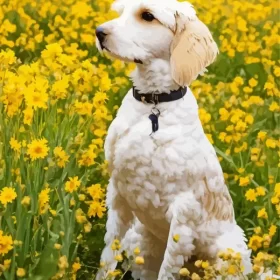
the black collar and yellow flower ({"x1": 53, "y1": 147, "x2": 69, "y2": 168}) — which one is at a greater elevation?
the black collar

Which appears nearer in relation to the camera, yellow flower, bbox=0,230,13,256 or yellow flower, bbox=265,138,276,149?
yellow flower, bbox=0,230,13,256

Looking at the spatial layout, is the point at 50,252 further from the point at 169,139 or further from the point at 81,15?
the point at 81,15

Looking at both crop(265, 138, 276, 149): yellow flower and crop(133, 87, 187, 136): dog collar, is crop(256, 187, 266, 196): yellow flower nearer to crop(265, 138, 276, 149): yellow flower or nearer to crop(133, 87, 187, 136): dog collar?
crop(265, 138, 276, 149): yellow flower

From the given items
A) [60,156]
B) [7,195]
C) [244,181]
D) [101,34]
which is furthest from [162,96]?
[244,181]

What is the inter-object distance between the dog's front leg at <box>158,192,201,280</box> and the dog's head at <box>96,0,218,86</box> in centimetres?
57

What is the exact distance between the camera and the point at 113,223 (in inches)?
157

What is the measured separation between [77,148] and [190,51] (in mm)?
1136

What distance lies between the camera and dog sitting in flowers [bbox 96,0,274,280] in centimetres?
359

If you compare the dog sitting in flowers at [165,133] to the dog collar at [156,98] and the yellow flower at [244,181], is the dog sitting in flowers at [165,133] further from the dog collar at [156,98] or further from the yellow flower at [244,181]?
the yellow flower at [244,181]

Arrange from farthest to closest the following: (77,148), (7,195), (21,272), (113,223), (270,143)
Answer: (270,143) < (77,148) < (113,223) < (7,195) < (21,272)

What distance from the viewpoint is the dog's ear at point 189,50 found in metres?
3.59

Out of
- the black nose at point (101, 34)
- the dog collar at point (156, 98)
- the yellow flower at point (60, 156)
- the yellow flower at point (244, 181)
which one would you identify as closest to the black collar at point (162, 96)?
the dog collar at point (156, 98)

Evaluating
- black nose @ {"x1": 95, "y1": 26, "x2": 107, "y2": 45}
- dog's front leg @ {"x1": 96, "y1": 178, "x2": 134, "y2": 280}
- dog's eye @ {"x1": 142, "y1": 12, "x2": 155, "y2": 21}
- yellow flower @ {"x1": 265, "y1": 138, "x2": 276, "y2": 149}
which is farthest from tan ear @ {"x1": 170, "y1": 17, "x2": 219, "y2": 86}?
yellow flower @ {"x1": 265, "y1": 138, "x2": 276, "y2": 149}

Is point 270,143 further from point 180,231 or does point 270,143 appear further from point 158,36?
point 158,36
